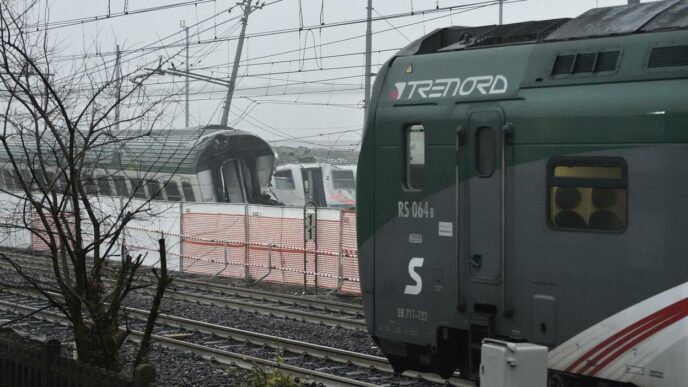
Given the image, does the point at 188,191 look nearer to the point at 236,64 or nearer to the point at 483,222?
the point at 236,64

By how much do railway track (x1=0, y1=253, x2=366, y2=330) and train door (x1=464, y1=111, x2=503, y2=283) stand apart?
7723 mm

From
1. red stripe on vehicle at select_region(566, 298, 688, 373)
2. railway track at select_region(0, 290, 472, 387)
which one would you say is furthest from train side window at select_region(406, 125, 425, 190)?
railway track at select_region(0, 290, 472, 387)

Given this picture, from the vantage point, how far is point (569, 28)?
855 cm

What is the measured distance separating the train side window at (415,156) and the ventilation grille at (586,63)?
4.92ft

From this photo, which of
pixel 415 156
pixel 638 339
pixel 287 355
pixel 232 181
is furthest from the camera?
pixel 232 181

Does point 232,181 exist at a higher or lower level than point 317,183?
higher

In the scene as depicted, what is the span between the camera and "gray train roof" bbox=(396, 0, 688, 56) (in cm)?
786

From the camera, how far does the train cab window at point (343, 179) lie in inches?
1853

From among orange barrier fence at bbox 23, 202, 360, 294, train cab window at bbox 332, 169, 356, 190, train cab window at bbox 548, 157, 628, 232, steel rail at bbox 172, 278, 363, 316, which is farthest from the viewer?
train cab window at bbox 332, 169, 356, 190

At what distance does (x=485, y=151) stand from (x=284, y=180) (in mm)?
38497

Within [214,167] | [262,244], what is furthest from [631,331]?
[214,167]

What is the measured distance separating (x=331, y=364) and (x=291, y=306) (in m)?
6.40

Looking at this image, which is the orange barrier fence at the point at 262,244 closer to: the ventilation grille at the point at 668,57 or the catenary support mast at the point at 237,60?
the catenary support mast at the point at 237,60

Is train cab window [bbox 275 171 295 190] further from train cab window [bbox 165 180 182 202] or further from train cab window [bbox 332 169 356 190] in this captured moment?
train cab window [bbox 165 180 182 202]
